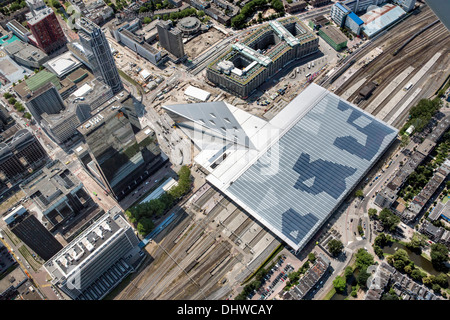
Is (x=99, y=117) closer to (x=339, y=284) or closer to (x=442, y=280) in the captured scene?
(x=339, y=284)

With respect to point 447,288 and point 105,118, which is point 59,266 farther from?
point 447,288

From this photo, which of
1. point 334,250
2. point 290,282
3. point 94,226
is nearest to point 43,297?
point 94,226

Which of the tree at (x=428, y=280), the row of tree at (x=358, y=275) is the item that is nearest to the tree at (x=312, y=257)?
the row of tree at (x=358, y=275)

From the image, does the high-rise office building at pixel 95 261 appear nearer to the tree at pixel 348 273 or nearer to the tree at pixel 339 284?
the tree at pixel 339 284

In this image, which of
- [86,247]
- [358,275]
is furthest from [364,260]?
[86,247]

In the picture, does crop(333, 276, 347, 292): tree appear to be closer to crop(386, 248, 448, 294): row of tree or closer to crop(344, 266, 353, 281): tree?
crop(344, 266, 353, 281): tree
